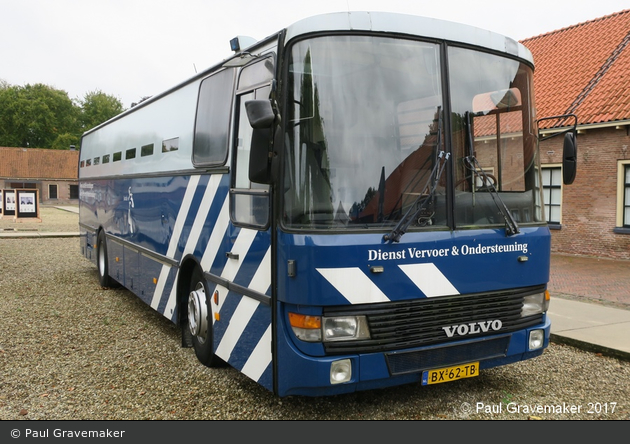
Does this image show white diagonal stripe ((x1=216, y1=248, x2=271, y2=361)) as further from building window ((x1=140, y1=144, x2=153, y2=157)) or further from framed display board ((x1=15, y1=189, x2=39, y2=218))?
framed display board ((x1=15, y1=189, x2=39, y2=218))

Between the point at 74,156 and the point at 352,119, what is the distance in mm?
70892

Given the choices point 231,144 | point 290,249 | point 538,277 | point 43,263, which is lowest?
point 43,263

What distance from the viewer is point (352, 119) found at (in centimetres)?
408

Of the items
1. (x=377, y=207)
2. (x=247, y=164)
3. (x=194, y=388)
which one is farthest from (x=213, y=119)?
(x=194, y=388)

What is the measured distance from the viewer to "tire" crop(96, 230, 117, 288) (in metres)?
10.5

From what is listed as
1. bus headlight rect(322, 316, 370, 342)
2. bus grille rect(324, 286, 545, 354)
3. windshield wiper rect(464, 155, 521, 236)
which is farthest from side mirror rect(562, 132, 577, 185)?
bus headlight rect(322, 316, 370, 342)

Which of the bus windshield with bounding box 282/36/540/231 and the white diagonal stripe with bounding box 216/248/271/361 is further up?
the bus windshield with bounding box 282/36/540/231

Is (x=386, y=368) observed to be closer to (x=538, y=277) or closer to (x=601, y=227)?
(x=538, y=277)

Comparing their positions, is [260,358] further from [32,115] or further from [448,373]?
[32,115]

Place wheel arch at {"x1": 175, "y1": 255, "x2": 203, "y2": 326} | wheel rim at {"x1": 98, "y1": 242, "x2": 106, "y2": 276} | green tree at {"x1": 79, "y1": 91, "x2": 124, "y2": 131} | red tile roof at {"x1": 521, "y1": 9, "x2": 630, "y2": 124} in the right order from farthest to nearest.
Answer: green tree at {"x1": 79, "y1": 91, "x2": 124, "y2": 131} → red tile roof at {"x1": 521, "y1": 9, "x2": 630, "y2": 124} → wheel rim at {"x1": 98, "y1": 242, "x2": 106, "y2": 276} → wheel arch at {"x1": 175, "y1": 255, "x2": 203, "y2": 326}

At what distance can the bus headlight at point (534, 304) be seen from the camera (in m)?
4.78

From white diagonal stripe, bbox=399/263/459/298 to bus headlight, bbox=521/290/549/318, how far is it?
818mm

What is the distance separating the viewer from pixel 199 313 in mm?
5688

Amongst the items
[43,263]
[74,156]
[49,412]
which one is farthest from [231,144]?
[74,156]
